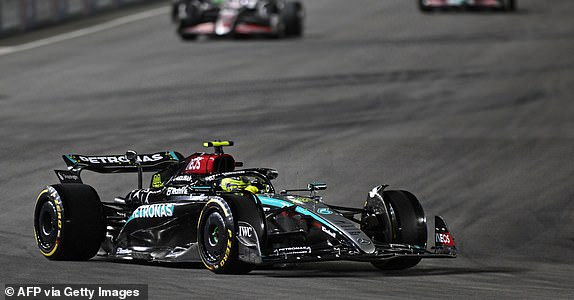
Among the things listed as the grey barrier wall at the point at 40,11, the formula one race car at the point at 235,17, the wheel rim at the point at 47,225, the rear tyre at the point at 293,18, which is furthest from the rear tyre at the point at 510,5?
the wheel rim at the point at 47,225

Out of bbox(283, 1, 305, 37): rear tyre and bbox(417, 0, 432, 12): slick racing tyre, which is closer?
bbox(283, 1, 305, 37): rear tyre

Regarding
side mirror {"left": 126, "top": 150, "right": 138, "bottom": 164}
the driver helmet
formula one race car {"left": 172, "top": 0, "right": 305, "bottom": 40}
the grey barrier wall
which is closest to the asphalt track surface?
formula one race car {"left": 172, "top": 0, "right": 305, "bottom": 40}

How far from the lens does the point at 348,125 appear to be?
2486 centimetres

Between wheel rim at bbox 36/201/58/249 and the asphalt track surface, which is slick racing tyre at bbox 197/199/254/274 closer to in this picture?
the asphalt track surface

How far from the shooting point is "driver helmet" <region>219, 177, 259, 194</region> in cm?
1343

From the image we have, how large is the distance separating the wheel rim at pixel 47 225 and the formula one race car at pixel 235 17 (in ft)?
71.0

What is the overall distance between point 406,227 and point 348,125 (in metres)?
11.8

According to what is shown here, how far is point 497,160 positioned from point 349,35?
55.3 feet

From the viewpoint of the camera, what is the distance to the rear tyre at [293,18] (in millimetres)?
36719

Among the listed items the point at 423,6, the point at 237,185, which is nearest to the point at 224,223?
the point at 237,185

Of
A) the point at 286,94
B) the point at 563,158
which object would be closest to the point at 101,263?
the point at 563,158

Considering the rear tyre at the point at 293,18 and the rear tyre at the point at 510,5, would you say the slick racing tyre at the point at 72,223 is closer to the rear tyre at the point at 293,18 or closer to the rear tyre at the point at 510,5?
the rear tyre at the point at 293,18

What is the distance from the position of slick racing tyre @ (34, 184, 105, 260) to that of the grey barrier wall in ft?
72.1

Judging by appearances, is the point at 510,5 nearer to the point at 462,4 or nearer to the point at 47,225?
the point at 462,4
